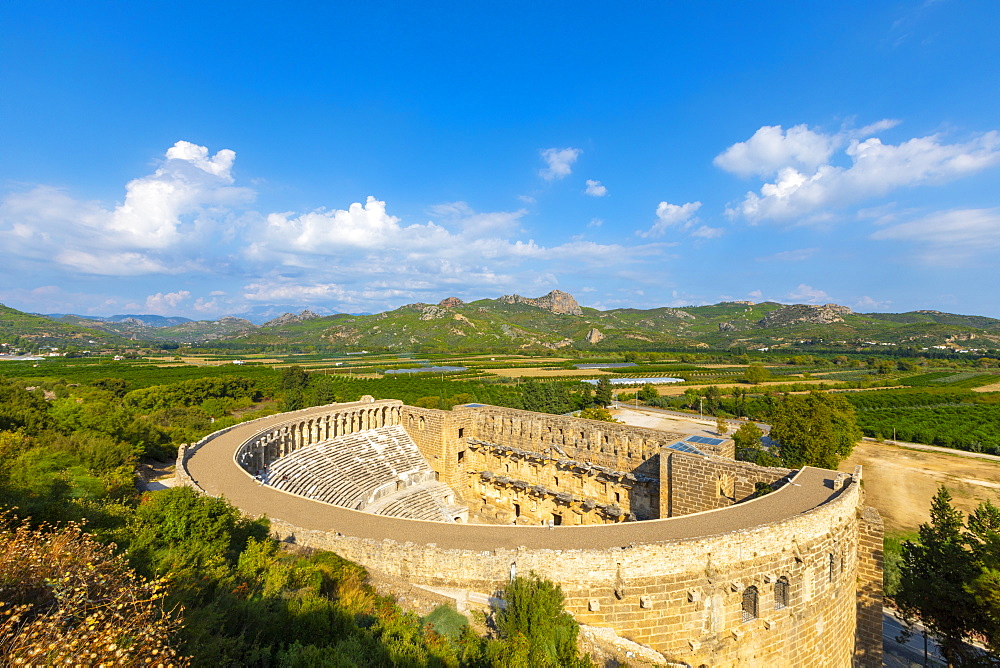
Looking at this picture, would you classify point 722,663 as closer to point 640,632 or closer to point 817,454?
point 640,632

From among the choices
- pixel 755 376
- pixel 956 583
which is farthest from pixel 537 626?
pixel 755 376

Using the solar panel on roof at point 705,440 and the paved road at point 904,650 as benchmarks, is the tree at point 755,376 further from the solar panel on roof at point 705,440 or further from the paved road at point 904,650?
the paved road at point 904,650

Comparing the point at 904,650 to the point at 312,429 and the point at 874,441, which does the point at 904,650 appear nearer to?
the point at 312,429

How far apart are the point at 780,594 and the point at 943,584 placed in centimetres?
558

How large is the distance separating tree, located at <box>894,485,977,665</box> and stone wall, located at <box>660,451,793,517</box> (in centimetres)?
437

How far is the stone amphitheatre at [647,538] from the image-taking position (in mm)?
11273

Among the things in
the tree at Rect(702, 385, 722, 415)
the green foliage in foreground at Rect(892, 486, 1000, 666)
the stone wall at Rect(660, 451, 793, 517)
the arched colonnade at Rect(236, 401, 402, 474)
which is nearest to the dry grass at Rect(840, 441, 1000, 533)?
the green foliage in foreground at Rect(892, 486, 1000, 666)

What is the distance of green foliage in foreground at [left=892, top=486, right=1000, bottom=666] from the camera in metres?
11.7

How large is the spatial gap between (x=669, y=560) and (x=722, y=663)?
11.8 feet

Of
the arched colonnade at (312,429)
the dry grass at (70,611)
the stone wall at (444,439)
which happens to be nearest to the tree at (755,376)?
the stone wall at (444,439)

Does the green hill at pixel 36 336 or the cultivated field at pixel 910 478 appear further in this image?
the green hill at pixel 36 336

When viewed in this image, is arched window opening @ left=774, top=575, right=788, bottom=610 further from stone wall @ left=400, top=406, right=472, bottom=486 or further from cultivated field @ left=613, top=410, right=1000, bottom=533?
cultivated field @ left=613, top=410, right=1000, bottom=533

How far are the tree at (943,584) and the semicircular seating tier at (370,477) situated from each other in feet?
61.9

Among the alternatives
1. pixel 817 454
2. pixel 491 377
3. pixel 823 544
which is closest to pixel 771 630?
pixel 823 544
